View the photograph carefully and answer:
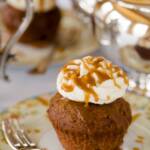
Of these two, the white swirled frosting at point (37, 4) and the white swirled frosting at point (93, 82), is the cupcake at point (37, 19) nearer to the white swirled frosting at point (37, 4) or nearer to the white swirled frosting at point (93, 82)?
the white swirled frosting at point (37, 4)

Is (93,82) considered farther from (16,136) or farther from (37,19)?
(37,19)

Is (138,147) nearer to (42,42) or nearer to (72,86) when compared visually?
(72,86)

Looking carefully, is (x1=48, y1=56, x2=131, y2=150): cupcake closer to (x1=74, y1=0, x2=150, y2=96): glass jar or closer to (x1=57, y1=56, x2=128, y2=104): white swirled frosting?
(x1=57, y1=56, x2=128, y2=104): white swirled frosting

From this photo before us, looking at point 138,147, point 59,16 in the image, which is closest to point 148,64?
point 138,147

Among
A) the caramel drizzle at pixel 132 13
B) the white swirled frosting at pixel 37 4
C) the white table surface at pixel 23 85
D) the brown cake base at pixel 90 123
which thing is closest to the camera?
the brown cake base at pixel 90 123

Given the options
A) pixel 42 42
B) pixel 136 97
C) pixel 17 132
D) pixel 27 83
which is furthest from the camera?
pixel 42 42

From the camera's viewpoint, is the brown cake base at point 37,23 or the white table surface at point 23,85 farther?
the brown cake base at point 37,23

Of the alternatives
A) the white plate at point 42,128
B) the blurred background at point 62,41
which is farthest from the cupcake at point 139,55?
the white plate at point 42,128
